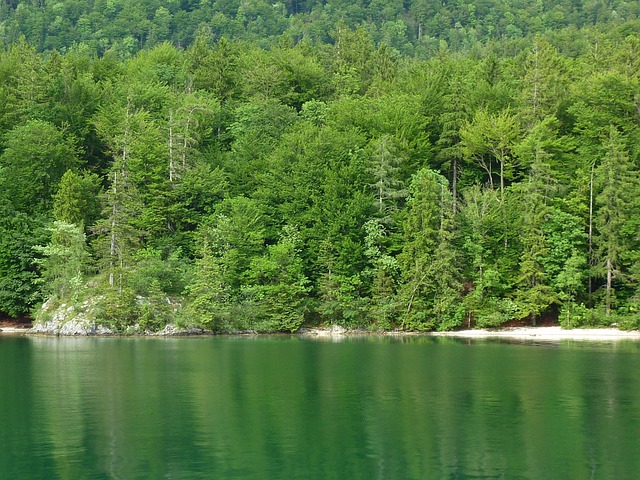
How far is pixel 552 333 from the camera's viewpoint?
75.9 meters

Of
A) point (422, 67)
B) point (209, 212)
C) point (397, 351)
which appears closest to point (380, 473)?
point (397, 351)

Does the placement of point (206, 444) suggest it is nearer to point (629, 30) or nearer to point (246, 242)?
point (246, 242)

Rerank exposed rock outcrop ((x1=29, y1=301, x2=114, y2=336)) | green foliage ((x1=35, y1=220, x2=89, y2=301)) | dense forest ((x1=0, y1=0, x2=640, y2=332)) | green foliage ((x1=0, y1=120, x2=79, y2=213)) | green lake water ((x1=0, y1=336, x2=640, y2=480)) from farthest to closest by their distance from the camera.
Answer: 1. green foliage ((x1=0, y1=120, x2=79, y2=213))
2. dense forest ((x1=0, y1=0, x2=640, y2=332))
3. green foliage ((x1=35, y1=220, x2=89, y2=301))
4. exposed rock outcrop ((x1=29, y1=301, x2=114, y2=336))
5. green lake water ((x1=0, y1=336, x2=640, y2=480))

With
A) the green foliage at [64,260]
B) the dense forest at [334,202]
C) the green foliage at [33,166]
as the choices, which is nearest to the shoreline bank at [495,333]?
the dense forest at [334,202]

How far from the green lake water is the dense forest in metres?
18.4

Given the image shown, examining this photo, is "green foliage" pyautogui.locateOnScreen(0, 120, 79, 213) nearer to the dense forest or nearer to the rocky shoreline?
the dense forest

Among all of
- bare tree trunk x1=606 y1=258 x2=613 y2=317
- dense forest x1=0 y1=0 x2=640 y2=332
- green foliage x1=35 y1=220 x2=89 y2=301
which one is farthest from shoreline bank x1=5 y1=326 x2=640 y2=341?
green foliage x1=35 y1=220 x2=89 y2=301

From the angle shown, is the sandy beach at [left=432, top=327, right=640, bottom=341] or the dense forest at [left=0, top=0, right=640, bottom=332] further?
the dense forest at [left=0, top=0, right=640, bottom=332]

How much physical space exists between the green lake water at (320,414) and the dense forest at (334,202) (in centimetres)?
1844

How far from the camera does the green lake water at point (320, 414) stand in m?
28.1

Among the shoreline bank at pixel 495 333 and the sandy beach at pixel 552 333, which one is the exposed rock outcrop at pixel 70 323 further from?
the sandy beach at pixel 552 333

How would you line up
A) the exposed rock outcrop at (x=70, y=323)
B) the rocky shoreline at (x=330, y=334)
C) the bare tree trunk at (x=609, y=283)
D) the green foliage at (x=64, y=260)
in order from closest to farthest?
the rocky shoreline at (x=330, y=334) < the exposed rock outcrop at (x=70, y=323) < the bare tree trunk at (x=609, y=283) < the green foliage at (x=64, y=260)

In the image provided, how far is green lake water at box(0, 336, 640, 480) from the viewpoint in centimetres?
2808

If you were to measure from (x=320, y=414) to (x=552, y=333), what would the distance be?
4357cm
